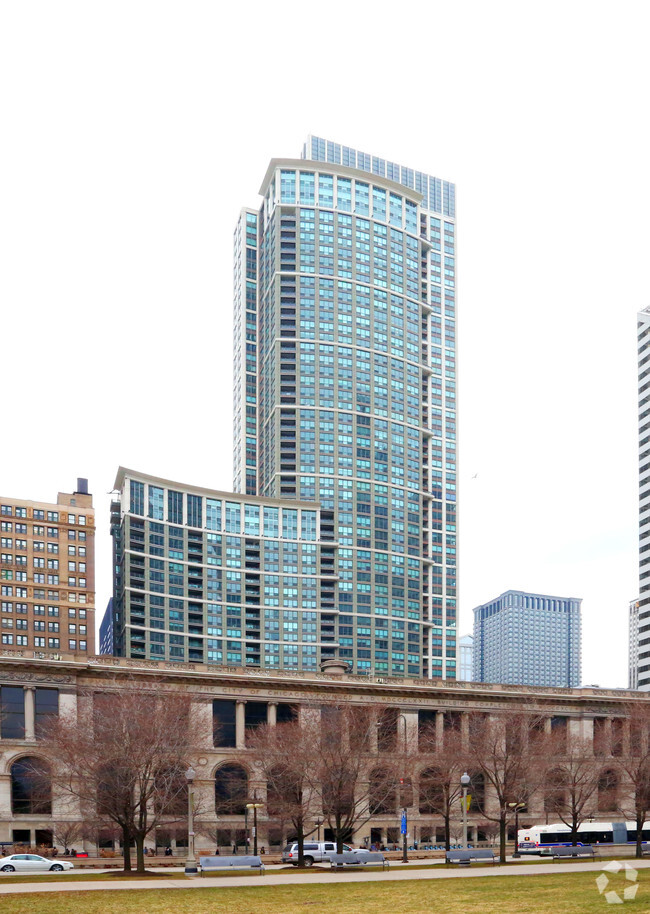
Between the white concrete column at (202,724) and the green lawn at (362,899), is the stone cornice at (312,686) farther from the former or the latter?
the green lawn at (362,899)

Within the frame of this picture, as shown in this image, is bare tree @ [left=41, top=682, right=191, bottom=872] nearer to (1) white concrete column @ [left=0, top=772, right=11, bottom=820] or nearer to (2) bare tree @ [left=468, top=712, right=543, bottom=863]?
(1) white concrete column @ [left=0, top=772, right=11, bottom=820]

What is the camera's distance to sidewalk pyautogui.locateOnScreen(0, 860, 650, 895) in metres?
49.1

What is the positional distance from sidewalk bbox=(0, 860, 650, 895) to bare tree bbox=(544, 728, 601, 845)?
80.6ft

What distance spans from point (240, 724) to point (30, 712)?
21648 mm

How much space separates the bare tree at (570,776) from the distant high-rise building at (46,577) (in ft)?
332

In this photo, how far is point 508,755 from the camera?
8112 cm

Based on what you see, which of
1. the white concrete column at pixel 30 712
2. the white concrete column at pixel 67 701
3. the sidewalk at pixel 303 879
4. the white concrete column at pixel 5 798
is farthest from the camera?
the white concrete column at pixel 67 701

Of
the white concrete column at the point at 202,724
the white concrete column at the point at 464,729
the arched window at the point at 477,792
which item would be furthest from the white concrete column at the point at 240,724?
the arched window at the point at 477,792

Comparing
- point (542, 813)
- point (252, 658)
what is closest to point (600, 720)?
point (542, 813)

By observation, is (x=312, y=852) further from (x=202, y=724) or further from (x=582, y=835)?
(x=582, y=835)

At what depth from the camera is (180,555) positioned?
196 m

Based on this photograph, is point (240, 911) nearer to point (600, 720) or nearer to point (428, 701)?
point (428, 701)

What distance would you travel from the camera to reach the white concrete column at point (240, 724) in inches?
4055

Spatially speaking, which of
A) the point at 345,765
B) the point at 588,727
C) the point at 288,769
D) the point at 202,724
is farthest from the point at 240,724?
the point at 588,727
